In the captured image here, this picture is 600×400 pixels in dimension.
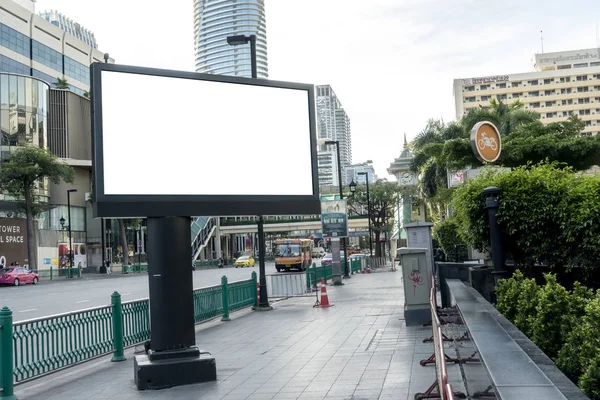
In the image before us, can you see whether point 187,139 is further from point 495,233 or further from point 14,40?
point 14,40

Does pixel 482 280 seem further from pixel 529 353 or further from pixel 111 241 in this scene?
pixel 111 241

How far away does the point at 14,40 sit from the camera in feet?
220

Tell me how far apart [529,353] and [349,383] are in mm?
3471

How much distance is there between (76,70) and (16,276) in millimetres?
44807

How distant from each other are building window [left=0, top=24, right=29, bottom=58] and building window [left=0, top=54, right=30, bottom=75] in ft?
4.28

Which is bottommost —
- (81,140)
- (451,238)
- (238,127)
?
(451,238)

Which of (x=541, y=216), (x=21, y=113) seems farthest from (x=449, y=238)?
(x=21, y=113)

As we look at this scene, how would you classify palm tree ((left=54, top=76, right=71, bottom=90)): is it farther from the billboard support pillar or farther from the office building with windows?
the office building with windows

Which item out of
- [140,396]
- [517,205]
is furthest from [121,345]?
[517,205]

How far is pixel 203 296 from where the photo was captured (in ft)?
54.6

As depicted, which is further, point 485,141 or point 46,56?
point 46,56

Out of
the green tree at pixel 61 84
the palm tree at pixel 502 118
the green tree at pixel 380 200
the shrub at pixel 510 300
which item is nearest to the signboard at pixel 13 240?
the green tree at pixel 61 84

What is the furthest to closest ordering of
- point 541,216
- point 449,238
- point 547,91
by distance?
point 547,91
point 449,238
point 541,216

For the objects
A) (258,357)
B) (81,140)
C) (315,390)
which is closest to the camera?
(315,390)
